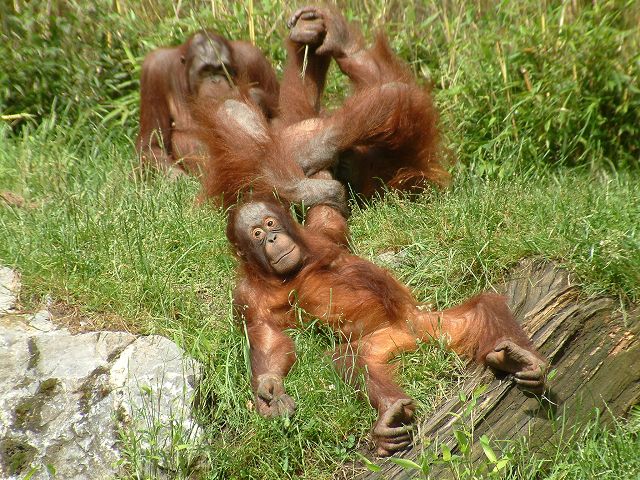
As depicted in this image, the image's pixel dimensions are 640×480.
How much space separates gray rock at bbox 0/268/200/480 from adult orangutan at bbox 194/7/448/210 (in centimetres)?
123

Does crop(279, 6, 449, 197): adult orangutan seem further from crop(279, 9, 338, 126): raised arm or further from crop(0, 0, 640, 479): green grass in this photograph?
crop(0, 0, 640, 479): green grass

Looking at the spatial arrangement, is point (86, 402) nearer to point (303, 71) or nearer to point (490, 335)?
point (490, 335)

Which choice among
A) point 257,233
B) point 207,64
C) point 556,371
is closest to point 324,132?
point 257,233

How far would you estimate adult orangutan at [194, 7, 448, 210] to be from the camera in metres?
4.54

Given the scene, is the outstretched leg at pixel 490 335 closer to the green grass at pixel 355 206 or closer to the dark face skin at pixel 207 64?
the green grass at pixel 355 206

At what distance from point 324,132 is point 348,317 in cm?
124

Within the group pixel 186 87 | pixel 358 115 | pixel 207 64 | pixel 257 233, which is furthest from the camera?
pixel 186 87

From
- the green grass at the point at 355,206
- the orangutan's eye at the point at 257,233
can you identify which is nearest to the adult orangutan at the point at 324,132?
the green grass at the point at 355,206

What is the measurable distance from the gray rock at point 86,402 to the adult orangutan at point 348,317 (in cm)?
33

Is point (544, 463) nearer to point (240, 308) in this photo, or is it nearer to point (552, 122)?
point (240, 308)

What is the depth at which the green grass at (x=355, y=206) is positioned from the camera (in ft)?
11.3

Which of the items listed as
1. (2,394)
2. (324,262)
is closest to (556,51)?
(324,262)

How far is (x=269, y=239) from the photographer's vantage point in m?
3.80

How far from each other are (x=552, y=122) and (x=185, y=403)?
2976mm
